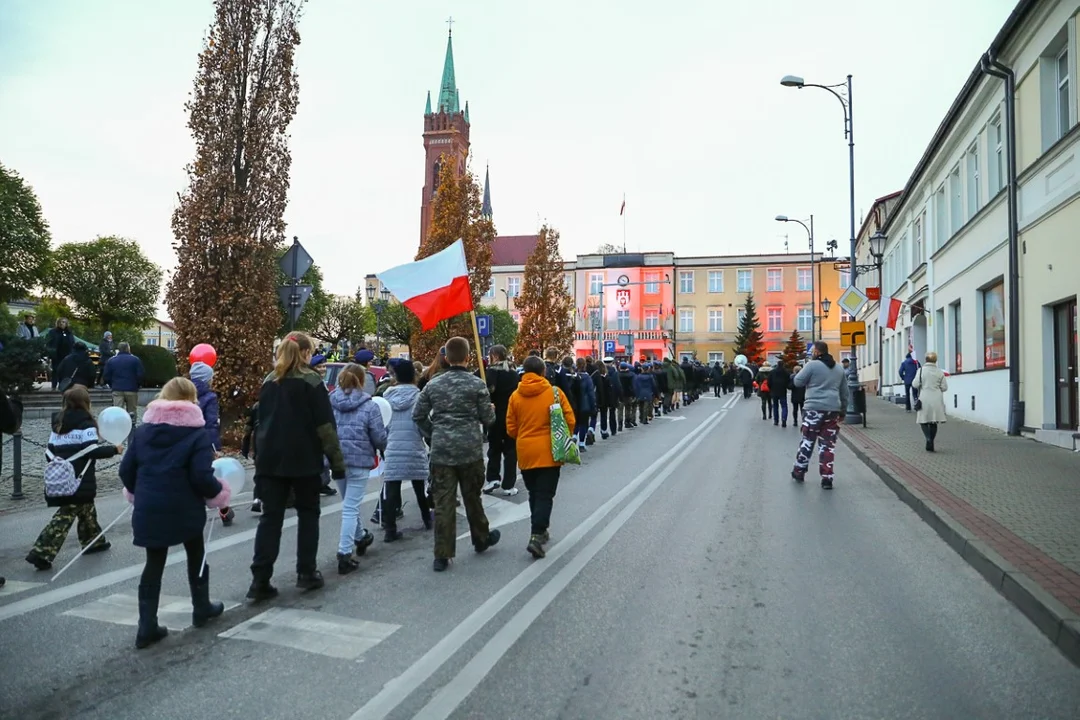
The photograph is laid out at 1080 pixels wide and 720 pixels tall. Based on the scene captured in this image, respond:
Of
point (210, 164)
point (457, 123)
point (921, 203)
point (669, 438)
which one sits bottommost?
point (669, 438)

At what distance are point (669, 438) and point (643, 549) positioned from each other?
42.6 ft

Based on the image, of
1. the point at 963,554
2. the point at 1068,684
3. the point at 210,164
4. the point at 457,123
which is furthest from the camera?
the point at 457,123

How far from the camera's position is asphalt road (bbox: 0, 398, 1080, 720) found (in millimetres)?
A: 4094

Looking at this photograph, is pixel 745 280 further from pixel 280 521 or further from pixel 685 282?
pixel 280 521

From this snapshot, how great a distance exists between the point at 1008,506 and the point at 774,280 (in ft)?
248

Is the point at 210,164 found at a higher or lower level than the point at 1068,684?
higher

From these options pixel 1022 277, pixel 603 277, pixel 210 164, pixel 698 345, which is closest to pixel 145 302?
pixel 603 277

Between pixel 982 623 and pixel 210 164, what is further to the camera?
pixel 210 164

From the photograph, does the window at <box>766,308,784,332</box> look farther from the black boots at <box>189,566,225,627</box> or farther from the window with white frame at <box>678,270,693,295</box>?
the black boots at <box>189,566,225,627</box>

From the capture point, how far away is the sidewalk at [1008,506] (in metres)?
5.59

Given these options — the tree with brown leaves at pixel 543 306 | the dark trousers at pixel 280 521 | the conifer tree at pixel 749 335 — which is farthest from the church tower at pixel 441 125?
the dark trousers at pixel 280 521

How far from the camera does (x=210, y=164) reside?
16.9 meters

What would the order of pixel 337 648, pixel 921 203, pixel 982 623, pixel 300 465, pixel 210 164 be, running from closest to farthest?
pixel 337 648 → pixel 982 623 → pixel 300 465 → pixel 210 164 → pixel 921 203

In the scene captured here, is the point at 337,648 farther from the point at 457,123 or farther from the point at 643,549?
the point at 457,123
